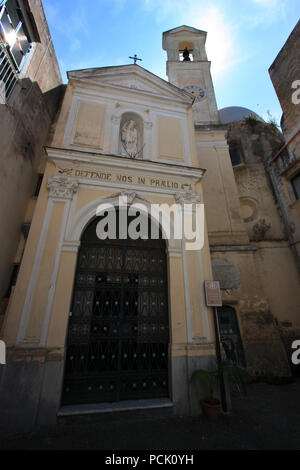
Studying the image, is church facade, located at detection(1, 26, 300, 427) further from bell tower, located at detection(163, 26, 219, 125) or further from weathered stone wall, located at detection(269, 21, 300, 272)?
bell tower, located at detection(163, 26, 219, 125)

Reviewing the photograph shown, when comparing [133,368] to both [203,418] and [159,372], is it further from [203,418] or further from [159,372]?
[203,418]

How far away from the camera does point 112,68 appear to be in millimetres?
7781

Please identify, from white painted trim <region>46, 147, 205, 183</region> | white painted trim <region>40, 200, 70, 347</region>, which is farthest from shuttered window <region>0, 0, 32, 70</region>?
white painted trim <region>40, 200, 70, 347</region>

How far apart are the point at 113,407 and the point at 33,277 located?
308 centimetres

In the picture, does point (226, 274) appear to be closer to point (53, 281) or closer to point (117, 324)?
point (117, 324)

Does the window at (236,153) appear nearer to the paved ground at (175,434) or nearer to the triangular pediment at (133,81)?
the triangular pediment at (133,81)

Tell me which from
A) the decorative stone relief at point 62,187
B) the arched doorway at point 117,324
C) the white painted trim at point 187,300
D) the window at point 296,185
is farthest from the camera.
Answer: the window at point 296,185

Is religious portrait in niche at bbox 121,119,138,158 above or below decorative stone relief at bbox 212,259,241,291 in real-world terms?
above

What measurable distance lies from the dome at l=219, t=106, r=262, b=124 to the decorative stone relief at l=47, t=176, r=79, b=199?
15.4 meters

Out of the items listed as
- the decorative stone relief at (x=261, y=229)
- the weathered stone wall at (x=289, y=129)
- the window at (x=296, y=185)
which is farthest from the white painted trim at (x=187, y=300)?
the window at (x=296, y=185)

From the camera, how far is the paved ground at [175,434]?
3035mm

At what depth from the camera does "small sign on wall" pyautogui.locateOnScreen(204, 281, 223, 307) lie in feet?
15.4

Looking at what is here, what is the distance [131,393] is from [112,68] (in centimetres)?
1056

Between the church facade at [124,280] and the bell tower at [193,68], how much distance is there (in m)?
4.80
